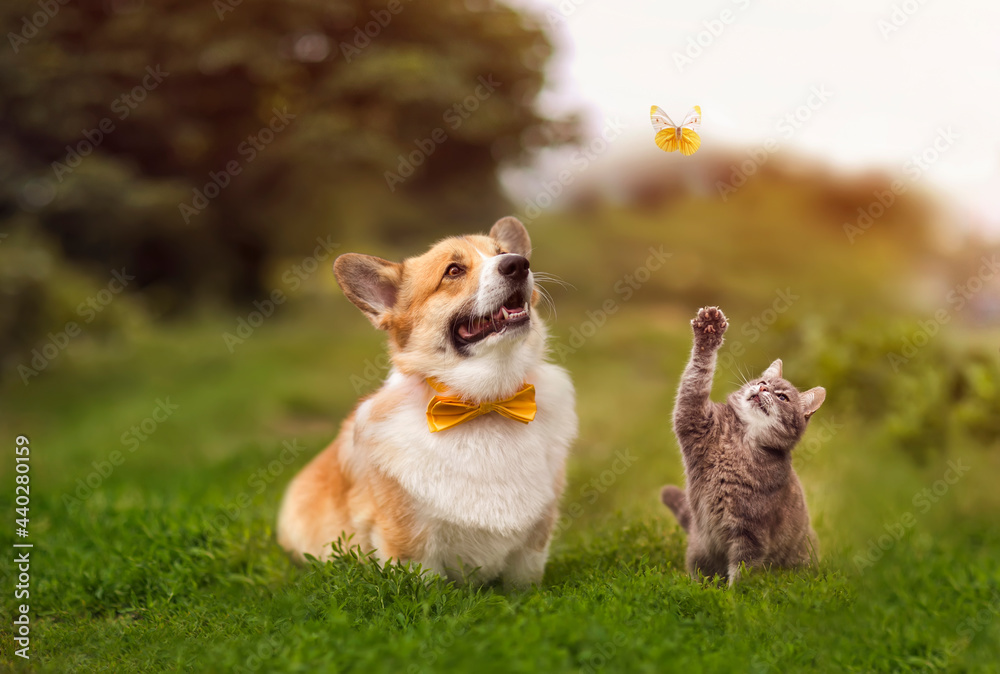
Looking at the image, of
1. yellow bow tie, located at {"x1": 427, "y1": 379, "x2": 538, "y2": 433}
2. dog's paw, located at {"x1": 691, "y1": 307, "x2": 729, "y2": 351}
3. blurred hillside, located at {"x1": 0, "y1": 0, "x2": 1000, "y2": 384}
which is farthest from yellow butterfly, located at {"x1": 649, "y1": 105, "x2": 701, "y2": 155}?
blurred hillside, located at {"x1": 0, "y1": 0, "x2": 1000, "y2": 384}

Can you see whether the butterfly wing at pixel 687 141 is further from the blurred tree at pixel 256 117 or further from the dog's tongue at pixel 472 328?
the blurred tree at pixel 256 117

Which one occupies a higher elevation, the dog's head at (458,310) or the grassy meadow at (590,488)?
the dog's head at (458,310)

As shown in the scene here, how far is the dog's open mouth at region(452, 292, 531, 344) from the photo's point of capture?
3.92 metres

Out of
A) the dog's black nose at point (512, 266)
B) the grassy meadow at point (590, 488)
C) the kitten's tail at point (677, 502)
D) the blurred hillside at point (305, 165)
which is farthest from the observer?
the blurred hillside at point (305, 165)

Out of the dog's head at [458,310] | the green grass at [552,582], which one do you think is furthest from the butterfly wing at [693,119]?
Result: the green grass at [552,582]

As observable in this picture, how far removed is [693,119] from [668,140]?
15 cm

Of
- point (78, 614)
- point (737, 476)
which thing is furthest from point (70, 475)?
point (737, 476)

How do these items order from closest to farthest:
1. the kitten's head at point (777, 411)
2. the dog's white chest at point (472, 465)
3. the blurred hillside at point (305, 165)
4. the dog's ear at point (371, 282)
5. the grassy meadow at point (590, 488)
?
1. the grassy meadow at point (590, 488)
2. the kitten's head at point (777, 411)
3. the dog's white chest at point (472, 465)
4. the dog's ear at point (371, 282)
5. the blurred hillside at point (305, 165)

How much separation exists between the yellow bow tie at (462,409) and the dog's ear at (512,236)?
0.91m

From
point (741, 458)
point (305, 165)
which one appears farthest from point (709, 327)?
point (305, 165)

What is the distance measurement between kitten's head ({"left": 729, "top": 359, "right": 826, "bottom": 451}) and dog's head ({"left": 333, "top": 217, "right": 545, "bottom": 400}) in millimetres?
1163

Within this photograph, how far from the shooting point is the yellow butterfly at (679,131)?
3.77 metres

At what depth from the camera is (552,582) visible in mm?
4414

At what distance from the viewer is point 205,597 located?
185 inches
